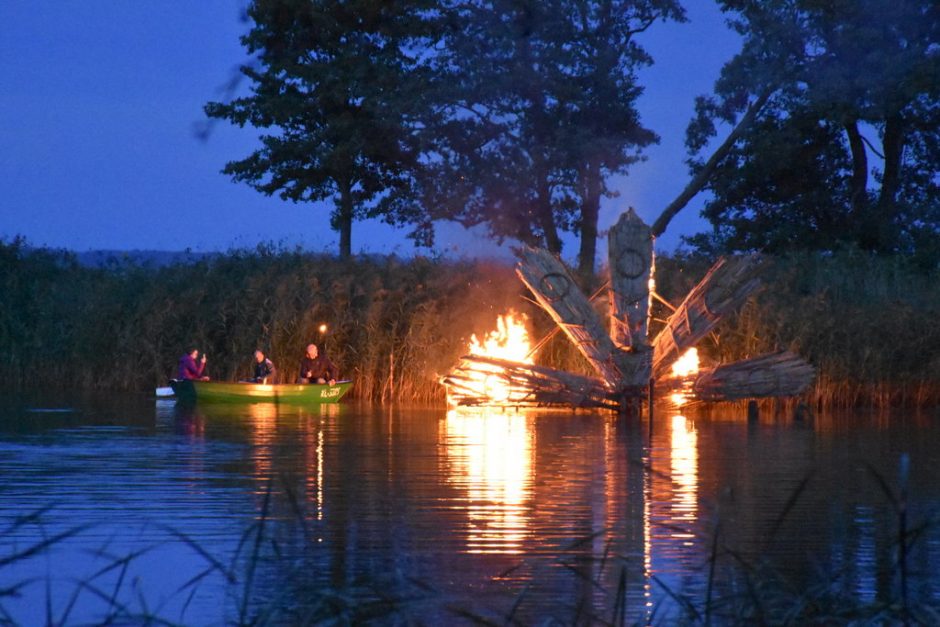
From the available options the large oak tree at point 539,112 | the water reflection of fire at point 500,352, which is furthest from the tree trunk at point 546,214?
the water reflection of fire at point 500,352

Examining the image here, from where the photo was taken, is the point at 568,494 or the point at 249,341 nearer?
the point at 568,494

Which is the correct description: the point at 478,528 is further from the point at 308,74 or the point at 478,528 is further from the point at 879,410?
the point at 308,74

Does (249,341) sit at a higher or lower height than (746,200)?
lower

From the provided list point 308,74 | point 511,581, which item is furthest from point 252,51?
point 511,581

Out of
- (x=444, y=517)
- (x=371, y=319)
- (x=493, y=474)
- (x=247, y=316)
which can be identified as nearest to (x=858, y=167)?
(x=371, y=319)

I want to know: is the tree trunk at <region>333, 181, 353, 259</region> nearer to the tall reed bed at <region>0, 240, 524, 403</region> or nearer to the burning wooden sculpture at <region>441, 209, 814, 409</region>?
the tall reed bed at <region>0, 240, 524, 403</region>

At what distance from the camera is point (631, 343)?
23.1 meters

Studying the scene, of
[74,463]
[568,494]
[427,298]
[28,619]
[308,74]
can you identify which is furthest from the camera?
[308,74]

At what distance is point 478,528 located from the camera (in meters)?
10.4

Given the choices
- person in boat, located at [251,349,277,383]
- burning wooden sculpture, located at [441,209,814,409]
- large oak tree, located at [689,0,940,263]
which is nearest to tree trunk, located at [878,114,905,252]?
large oak tree, located at [689,0,940,263]

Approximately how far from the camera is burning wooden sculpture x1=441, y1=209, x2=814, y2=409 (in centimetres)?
2314

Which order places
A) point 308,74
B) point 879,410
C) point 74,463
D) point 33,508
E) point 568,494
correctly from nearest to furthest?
point 33,508 < point 568,494 < point 74,463 < point 879,410 < point 308,74

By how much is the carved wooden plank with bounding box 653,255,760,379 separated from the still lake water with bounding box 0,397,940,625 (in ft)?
5.51

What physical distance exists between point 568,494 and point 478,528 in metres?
2.52
